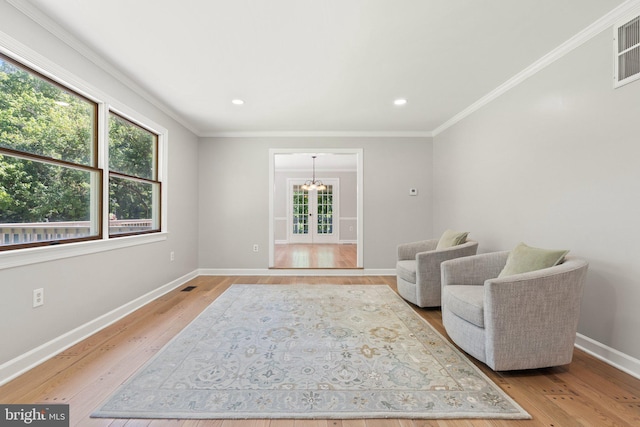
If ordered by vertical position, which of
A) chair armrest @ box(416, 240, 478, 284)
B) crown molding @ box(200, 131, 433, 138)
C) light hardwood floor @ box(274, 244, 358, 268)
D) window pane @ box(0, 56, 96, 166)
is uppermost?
crown molding @ box(200, 131, 433, 138)

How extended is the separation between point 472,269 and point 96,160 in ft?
11.8

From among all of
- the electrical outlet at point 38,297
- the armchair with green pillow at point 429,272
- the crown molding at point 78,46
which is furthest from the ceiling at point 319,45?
the electrical outlet at point 38,297

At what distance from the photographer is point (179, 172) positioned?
4.03 metres

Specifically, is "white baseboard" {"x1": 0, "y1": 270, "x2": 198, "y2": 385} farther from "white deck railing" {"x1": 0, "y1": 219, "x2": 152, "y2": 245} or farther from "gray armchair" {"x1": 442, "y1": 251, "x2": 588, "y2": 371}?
"gray armchair" {"x1": 442, "y1": 251, "x2": 588, "y2": 371}

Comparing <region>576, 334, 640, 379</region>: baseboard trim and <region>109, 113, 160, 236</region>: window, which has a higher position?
<region>109, 113, 160, 236</region>: window

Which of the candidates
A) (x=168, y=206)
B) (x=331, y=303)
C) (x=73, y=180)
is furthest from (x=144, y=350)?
(x=168, y=206)

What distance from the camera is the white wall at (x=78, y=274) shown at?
1.79 metres

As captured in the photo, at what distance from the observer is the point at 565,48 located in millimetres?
2248

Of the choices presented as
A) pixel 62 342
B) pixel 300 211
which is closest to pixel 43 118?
pixel 62 342

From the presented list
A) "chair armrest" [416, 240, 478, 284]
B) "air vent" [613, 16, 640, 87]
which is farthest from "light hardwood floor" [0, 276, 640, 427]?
"air vent" [613, 16, 640, 87]

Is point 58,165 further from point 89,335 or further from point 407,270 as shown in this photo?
point 407,270

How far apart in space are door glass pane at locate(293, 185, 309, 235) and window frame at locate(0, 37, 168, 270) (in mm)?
5819

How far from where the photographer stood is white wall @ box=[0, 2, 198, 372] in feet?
5.88

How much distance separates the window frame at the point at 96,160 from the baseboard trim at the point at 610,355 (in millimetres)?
4138
